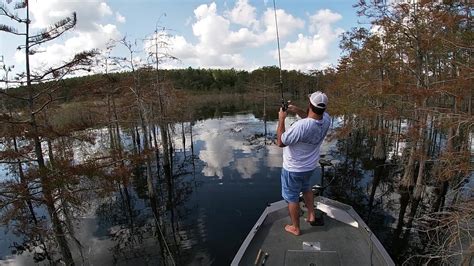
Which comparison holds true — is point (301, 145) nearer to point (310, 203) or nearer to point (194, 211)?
point (310, 203)

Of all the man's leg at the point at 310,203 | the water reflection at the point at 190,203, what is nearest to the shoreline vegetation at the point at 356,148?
the water reflection at the point at 190,203

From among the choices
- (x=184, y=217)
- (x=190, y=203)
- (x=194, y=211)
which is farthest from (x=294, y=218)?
(x=190, y=203)

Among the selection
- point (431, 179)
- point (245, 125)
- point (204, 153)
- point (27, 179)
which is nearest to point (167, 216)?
point (27, 179)

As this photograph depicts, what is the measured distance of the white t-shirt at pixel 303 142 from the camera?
13.8 ft

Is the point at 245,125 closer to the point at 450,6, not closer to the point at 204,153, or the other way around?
the point at 204,153

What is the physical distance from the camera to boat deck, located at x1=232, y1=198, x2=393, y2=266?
4179 millimetres

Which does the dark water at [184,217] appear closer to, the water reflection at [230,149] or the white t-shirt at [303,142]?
the water reflection at [230,149]

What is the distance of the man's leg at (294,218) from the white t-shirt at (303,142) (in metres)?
0.57

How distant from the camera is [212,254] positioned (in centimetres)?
920

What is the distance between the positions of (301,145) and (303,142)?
0.22ft

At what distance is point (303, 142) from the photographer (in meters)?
4.36

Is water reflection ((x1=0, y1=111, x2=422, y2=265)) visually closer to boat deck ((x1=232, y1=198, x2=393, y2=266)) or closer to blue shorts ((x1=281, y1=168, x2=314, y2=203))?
boat deck ((x1=232, y1=198, x2=393, y2=266))

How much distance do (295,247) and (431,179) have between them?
14.2 meters

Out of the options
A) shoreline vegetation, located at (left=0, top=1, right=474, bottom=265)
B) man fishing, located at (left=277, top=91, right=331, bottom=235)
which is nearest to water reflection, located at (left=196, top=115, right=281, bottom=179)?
shoreline vegetation, located at (left=0, top=1, right=474, bottom=265)
